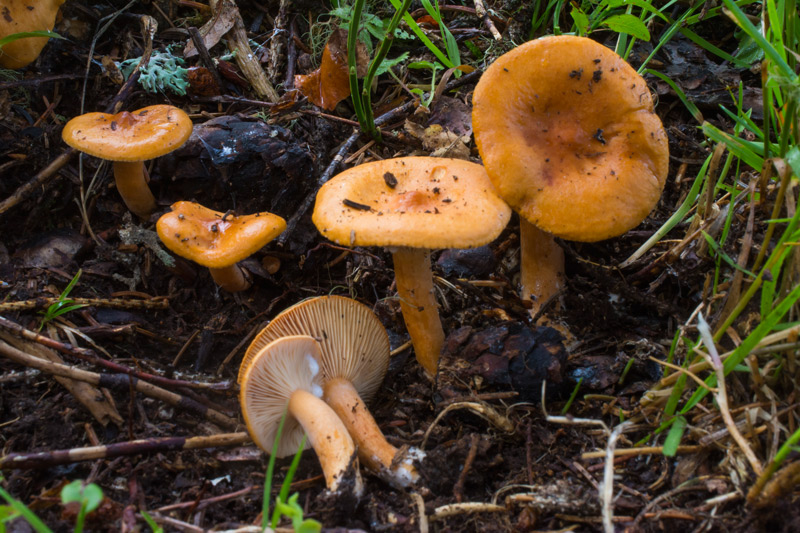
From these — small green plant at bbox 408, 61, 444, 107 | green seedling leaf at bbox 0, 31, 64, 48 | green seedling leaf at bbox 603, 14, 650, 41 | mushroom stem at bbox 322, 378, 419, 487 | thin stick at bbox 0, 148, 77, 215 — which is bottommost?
mushroom stem at bbox 322, 378, 419, 487

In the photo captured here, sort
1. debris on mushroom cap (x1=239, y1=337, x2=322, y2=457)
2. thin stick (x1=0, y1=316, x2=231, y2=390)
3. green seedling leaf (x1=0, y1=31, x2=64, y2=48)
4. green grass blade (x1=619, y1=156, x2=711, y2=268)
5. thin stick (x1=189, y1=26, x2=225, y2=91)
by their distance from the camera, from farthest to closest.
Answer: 1. thin stick (x1=189, y1=26, x2=225, y2=91)
2. green seedling leaf (x1=0, y1=31, x2=64, y2=48)
3. green grass blade (x1=619, y1=156, x2=711, y2=268)
4. thin stick (x1=0, y1=316, x2=231, y2=390)
5. debris on mushroom cap (x1=239, y1=337, x2=322, y2=457)

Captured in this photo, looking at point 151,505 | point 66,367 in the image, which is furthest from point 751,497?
point 66,367

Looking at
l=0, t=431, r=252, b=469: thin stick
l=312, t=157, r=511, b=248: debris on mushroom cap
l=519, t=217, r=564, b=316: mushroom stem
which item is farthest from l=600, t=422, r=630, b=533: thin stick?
l=0, t=431, r=252, b=469: thin stick

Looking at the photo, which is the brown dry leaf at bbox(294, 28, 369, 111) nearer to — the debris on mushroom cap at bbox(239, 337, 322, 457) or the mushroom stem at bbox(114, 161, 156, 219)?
the mushroom stem at bbox(114, 161, 156, 219)

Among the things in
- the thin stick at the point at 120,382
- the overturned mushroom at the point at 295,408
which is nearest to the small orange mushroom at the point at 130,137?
the thin stick at the point at 120,382

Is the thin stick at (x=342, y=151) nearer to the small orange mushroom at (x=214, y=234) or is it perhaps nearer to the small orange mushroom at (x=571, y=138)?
the small orange mushroom at (x=214, y=234)

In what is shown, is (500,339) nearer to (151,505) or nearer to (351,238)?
(351,238)

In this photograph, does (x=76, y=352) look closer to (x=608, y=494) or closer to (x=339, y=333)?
(x=339, y=333)

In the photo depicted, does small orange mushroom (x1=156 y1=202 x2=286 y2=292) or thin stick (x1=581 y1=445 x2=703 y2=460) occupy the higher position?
small orange mushroom (x1=156 y1=202 x2=286 y2=292)
